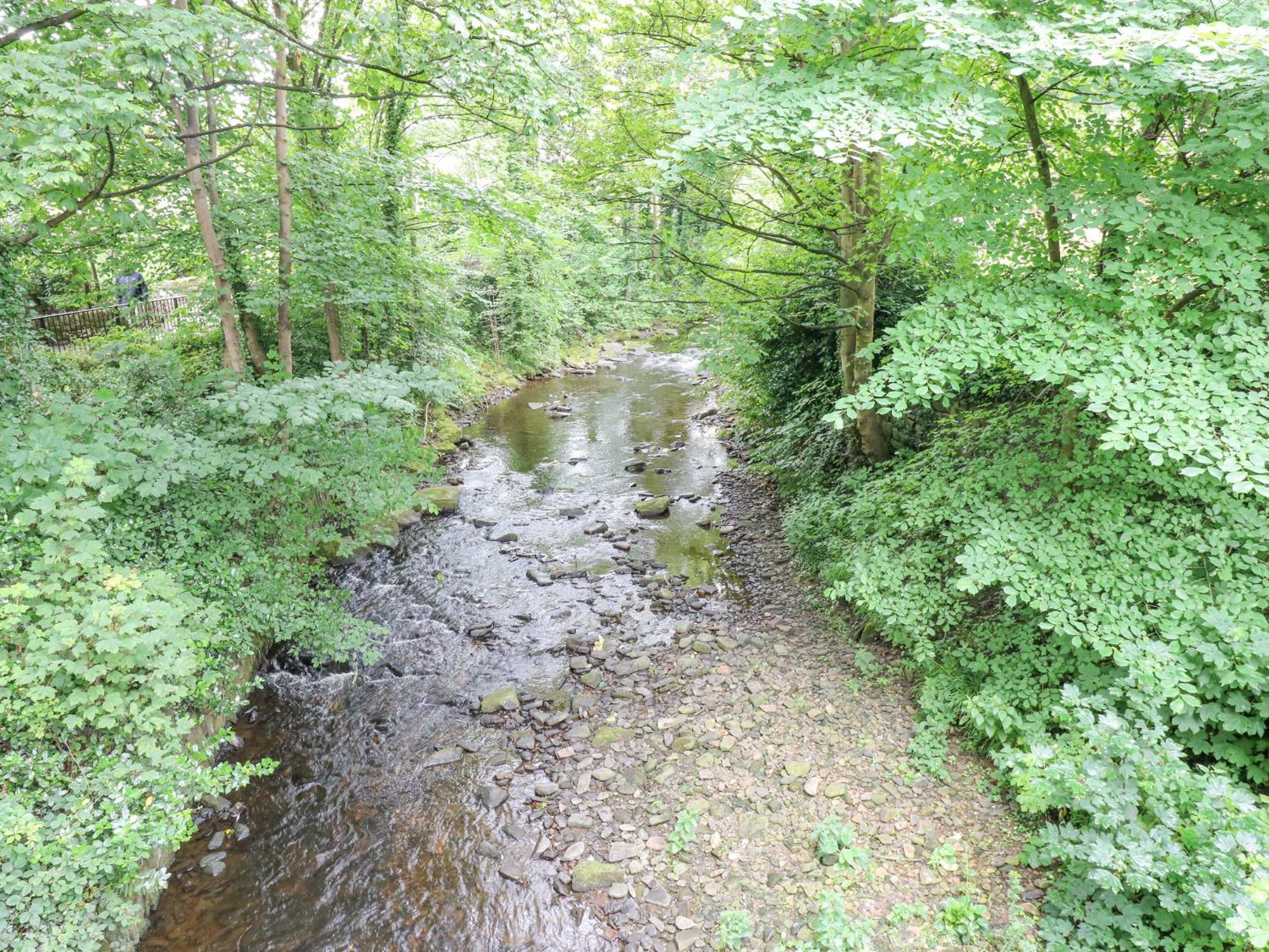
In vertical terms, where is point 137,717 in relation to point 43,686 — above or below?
below

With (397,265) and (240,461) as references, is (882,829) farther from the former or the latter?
(397,265)

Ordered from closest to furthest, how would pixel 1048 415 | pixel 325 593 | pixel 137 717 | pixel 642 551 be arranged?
pixel 137 717, pixel 1048 415, pixel 325 593, pixel 642 551

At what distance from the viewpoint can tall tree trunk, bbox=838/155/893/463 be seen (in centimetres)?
664

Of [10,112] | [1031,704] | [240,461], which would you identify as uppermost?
[10,112]

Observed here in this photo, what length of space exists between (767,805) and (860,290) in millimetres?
5972

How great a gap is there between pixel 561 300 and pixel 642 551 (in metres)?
15.6

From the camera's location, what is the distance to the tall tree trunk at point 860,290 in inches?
261

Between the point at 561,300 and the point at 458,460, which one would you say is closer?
the point at 458,460

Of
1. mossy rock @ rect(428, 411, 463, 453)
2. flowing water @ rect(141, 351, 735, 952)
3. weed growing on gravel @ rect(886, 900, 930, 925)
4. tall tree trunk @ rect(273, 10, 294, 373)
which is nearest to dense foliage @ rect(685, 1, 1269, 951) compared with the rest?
weed growing on gravel @ rect(886, 900, 930, 925)

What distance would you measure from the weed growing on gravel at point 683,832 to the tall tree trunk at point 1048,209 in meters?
4.10

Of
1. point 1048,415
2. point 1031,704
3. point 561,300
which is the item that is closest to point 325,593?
point 1031,704

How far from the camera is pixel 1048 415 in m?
5.25

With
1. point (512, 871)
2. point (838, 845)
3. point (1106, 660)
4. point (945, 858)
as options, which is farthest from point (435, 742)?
point (1106, 660)

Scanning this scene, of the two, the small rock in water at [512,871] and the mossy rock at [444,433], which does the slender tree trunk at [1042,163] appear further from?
the mossy rock at [444,433]
